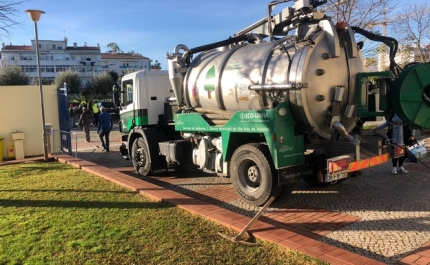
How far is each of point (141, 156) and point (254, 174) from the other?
402 centimetres

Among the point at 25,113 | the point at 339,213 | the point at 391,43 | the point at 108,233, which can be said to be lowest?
the point at 339,213

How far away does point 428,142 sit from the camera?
1250 cm

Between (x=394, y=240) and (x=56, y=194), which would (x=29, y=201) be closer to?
(x=56, y=194)

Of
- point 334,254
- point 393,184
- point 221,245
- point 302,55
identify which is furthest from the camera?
point 393,184

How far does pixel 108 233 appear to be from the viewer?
4582 millimetres

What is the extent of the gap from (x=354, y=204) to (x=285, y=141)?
5.49 feet

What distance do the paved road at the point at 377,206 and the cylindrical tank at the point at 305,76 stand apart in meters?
1.31

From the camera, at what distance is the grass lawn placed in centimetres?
391

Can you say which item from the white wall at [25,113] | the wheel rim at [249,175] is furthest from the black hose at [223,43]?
the white wall at [25,113]

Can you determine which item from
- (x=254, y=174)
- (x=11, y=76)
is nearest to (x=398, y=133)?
(x=254, y=174)

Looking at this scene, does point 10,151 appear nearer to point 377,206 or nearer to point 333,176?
point 333,176

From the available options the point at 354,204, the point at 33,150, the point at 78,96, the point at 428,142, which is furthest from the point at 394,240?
the point at 78,96

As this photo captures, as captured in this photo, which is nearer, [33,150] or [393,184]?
[393,184]

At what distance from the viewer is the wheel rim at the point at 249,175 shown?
6109 millimetres
